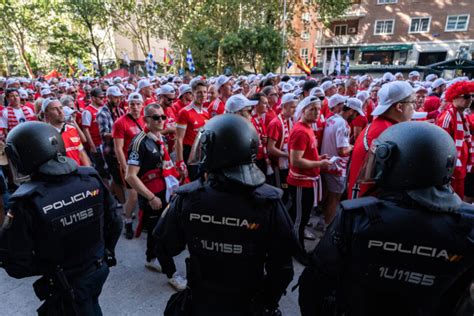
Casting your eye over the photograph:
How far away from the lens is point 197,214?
1662 mm

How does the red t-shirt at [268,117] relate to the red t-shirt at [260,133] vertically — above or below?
above

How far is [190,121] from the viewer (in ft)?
15.8

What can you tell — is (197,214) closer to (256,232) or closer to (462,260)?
(256,232)

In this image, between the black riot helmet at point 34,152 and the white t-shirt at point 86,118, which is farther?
the white t-shirt at point 86,118

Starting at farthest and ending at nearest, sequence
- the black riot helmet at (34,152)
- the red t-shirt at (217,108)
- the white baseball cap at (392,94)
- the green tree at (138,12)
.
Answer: the green tree at (138,12) < the red t-shirt at (217,108) < the white baseball cap at (392,94) < the black riot helmet at (34,152)

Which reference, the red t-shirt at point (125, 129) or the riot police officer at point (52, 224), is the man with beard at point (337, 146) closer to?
the red t-shirt at point (125, 129)

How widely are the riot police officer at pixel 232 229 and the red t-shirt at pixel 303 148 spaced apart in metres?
1.76

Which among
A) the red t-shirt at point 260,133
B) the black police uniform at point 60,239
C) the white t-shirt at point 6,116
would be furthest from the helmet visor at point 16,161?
the white t-shirt at point 6,116

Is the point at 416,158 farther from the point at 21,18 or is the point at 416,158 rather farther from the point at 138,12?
the point at 21,18

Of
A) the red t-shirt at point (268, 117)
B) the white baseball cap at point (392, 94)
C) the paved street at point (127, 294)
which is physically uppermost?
the white baseball cap at point (392, 94)

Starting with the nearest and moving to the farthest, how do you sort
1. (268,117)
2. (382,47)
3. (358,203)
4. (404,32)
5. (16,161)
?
(358,203), (16,161), (268,117), (404,32), (382,47)

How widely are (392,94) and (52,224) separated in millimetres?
2806

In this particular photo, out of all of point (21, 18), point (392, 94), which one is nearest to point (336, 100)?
point (392, 94)

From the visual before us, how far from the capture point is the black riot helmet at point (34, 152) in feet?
6.03
